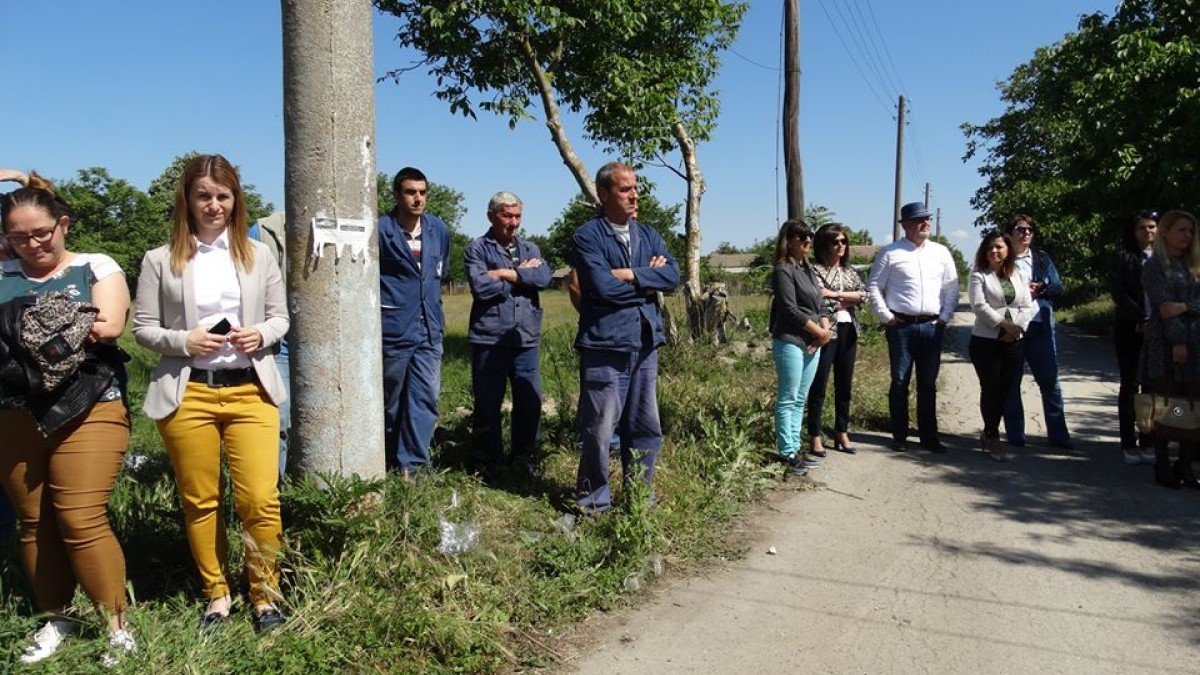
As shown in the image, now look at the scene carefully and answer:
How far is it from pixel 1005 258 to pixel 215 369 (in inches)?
218

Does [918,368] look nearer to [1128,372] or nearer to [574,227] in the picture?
[1128,372]

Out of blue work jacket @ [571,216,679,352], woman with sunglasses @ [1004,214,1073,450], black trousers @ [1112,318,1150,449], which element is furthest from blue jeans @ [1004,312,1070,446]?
blue work jacket @ [571,216,679,352]

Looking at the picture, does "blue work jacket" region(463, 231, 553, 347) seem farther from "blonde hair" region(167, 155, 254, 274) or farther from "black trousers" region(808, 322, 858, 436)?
"black trousers" region(808, 322, 858, 436)

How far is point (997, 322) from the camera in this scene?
631cm

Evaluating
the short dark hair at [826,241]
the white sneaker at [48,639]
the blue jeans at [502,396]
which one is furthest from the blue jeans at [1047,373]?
the white sneaker at [48,639]

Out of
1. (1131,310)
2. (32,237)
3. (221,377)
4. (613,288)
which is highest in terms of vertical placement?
(32,237)

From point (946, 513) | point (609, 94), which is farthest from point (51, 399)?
point (609, 94)

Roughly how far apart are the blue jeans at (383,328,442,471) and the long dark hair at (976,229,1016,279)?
4181mm

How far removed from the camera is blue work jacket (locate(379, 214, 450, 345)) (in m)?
4.97

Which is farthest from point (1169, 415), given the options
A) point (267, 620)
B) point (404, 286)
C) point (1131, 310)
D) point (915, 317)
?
point (267, 620)

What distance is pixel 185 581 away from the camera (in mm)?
3711

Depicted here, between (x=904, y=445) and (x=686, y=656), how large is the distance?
3935 mm

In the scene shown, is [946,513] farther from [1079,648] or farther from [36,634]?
[36,634]

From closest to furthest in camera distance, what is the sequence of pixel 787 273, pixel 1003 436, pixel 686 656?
pixel 686 656 < pixel 787 273 < pixel 1003 436
